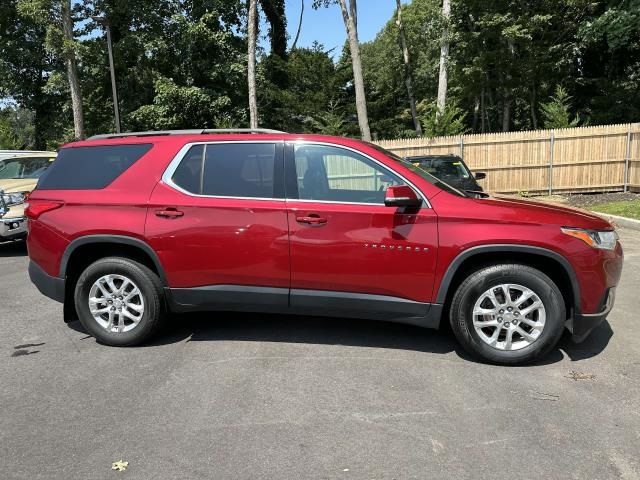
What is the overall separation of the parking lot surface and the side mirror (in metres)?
1.25

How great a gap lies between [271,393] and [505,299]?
188 centimetres

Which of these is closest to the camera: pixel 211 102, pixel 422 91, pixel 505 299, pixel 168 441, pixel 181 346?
pixel 168 441

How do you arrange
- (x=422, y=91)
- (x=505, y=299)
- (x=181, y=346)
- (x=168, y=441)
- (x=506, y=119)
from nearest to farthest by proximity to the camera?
(x=168, y=441)
(x=505, y=299)
(x=181, y=346)
(x=506, y=119)
(x=422, y=91)

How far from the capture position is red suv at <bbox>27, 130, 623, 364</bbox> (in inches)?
152

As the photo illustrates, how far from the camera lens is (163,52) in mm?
27406

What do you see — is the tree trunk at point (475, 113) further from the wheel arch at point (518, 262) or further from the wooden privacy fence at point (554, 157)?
the wheel arch at point (518, 262)

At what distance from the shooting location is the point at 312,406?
3402 mm

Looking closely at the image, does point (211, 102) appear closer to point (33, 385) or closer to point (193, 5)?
point (193, 5)

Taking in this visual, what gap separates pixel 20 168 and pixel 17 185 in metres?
1.35

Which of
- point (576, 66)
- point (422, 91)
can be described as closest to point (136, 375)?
point (576, 66)

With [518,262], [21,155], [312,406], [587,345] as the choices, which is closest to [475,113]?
[21,155]

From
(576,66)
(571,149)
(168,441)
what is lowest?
(168,441)

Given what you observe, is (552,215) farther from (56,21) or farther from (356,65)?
(56,21)

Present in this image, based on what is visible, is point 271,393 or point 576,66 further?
point 576,66
